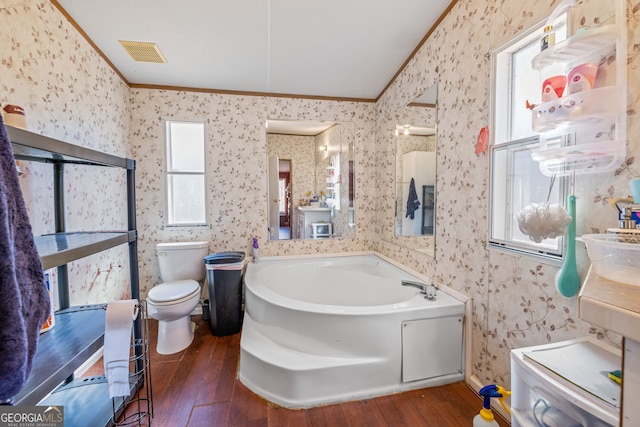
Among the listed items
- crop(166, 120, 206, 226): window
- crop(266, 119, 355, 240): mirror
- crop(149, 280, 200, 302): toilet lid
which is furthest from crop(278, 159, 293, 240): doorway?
crop(149, 280, 200, 302): toilet lid

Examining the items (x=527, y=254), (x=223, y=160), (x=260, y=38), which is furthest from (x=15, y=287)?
(x=223, y=160)

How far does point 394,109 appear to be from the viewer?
254 centimetres

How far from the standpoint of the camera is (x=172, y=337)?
2.06 meters

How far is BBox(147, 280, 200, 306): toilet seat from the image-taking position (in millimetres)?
1930

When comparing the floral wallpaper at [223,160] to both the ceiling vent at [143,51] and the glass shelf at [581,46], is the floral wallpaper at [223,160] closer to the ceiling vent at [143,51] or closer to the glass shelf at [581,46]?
the ceiling vent at [143,51]

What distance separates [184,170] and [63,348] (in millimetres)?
1947

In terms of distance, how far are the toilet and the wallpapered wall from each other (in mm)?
252

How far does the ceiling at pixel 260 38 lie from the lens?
5.34 feet

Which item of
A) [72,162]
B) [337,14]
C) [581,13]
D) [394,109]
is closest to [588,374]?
[581,13]

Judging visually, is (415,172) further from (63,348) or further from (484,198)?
(63,348)

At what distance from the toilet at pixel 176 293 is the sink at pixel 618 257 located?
2277mm

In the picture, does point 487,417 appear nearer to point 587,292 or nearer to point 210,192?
point 587,292

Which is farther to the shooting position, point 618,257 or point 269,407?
point 269,407

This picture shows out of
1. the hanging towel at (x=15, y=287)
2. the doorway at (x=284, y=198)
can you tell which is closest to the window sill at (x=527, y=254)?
the hanging towel at (x=15, y=287)
